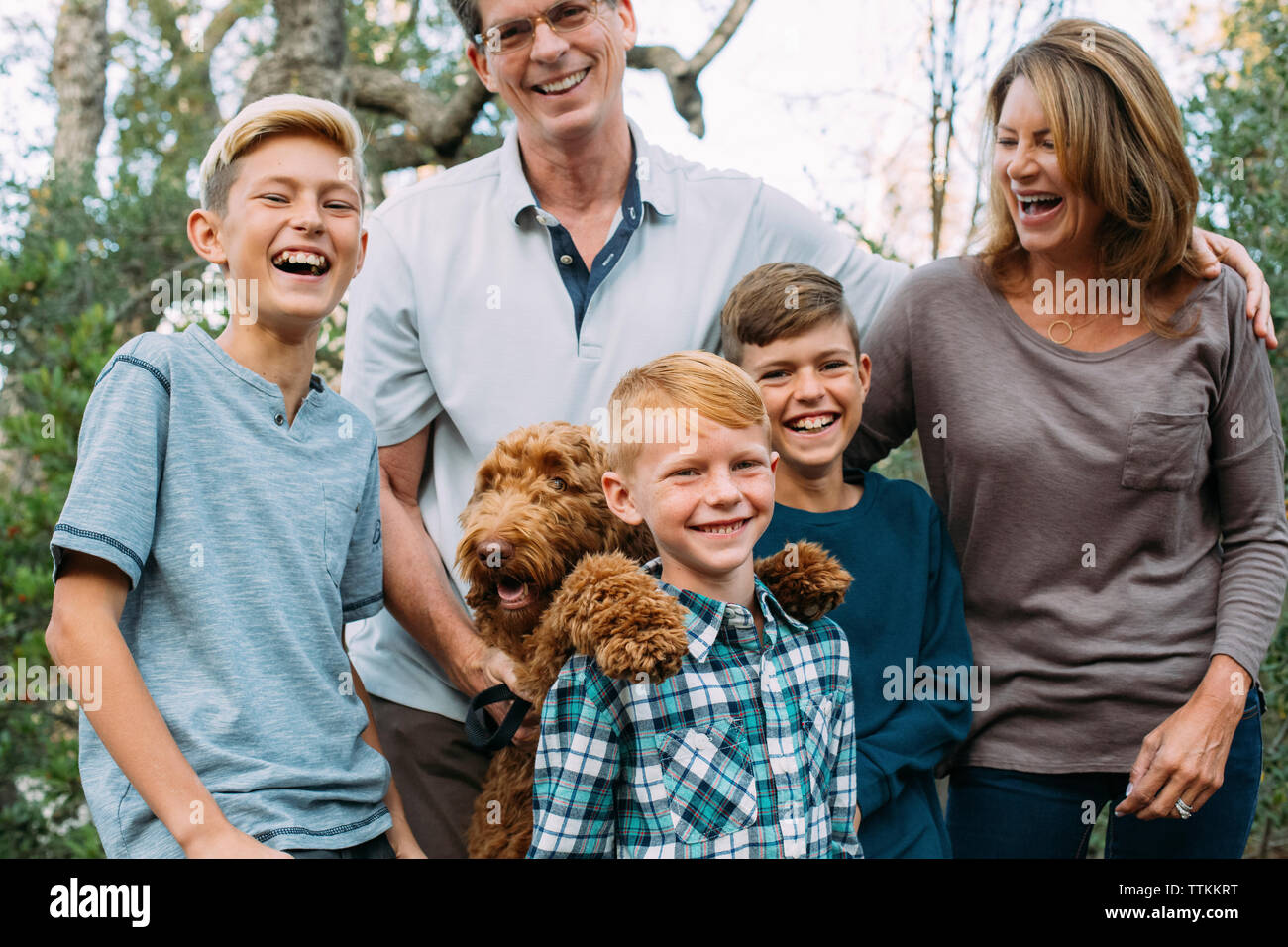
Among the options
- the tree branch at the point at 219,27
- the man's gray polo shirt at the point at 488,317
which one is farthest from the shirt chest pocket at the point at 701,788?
the tree branch at the point at 219,27

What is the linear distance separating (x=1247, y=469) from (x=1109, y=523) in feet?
1.23

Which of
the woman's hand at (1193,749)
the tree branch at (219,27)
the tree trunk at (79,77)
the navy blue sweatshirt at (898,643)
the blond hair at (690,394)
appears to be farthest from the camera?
the tree branch at (219,27)

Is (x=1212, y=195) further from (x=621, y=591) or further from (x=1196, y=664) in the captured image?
(x=621, y=591)

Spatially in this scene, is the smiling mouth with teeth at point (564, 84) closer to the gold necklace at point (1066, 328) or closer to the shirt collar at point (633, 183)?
the shirt collar at point (633, 183)

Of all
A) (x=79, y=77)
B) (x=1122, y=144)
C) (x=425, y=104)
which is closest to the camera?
(x=1122, y=144)

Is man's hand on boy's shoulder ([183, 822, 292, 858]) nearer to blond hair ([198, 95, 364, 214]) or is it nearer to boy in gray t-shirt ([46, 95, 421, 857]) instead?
boy in gray t-shirt ([46, 95, 421, 857])

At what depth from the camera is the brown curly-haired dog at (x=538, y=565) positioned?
2.22m

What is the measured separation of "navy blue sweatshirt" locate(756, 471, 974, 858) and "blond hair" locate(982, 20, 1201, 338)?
787 mm

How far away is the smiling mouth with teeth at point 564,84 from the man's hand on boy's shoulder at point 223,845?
1846 millimetres

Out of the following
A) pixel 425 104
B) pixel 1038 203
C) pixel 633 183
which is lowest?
pixel 1038 203

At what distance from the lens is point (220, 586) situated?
2064mm

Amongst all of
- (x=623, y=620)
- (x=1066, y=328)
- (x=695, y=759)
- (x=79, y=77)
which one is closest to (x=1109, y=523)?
(x=1066, y=328)

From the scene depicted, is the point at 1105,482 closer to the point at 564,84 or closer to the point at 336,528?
the point at 564,84

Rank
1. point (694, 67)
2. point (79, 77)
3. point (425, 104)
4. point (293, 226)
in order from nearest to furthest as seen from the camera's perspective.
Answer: point (293, 226)
point (694, 67)
point (425, 104)
point (79, 77)
